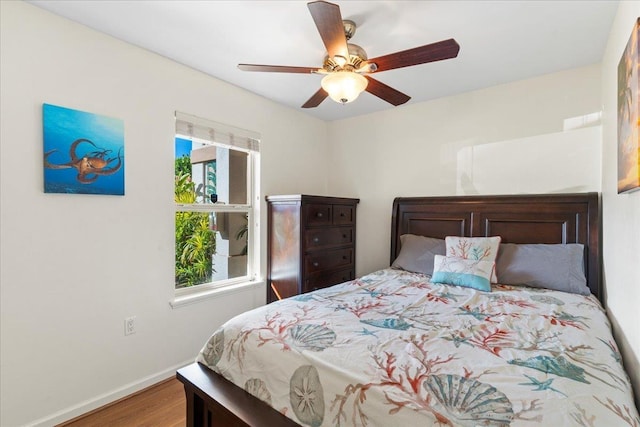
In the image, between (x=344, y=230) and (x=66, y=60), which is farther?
(x=344, y=230)

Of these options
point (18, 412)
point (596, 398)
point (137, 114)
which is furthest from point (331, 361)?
point (137, 114)

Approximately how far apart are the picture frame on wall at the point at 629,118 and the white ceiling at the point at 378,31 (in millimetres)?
586

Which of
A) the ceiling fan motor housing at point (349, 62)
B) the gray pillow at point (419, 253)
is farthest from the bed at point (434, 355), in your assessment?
the ceiling fan motor housing at point (349, 62)

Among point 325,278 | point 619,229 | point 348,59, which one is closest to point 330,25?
point 348,59

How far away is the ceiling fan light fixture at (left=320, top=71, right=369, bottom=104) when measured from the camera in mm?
1727

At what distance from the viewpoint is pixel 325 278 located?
3.22 metres

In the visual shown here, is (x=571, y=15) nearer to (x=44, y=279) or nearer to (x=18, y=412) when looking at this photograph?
(x=44, y=279)

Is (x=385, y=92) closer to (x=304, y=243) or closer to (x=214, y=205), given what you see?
(x=304, y=243)

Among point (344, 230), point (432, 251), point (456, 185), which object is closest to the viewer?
point (432, 251)

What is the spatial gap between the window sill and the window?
0.19ft

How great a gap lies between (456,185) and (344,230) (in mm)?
1251

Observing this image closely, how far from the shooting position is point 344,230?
3531mm

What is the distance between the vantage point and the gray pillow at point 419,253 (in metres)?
2.74

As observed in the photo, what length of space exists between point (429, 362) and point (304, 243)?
6.33 ft
